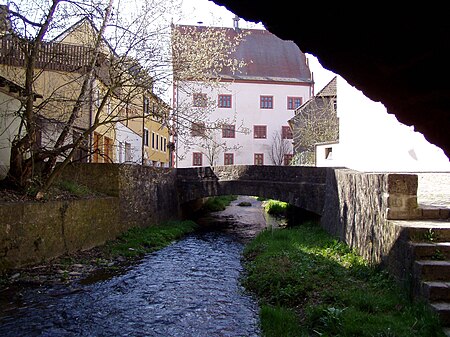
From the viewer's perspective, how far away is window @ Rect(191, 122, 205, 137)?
1181 centimetres

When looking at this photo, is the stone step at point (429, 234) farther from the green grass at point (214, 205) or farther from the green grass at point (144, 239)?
the green grass at point (214, 205)

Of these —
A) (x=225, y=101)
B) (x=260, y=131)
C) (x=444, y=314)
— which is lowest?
(x=444, y=314)

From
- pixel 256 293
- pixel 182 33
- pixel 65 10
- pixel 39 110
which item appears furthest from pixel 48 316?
pixel 182 33

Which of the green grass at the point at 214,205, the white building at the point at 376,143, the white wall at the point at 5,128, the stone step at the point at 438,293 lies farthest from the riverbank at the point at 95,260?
the green grass at the point at 214,205

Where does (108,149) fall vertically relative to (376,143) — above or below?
below

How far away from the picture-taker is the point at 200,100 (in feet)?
41.0

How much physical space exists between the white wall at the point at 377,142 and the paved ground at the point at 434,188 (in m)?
0.32

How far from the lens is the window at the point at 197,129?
11.8 metres

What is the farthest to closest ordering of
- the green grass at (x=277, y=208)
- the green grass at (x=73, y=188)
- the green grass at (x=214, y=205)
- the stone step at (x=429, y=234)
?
the green grass at (x=214, y=205) → the green grass at (x=277, y=208) → the green grass at (x=73, y=188) → the stone step at (x=429, y=234)

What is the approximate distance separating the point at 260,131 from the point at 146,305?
115ft

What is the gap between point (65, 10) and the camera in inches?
364

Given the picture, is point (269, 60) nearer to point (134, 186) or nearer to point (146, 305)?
point (134, 186)

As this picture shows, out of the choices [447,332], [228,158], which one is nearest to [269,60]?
[228,158]

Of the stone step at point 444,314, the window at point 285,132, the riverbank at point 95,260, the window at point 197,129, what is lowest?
the riverbank at point 95,260
